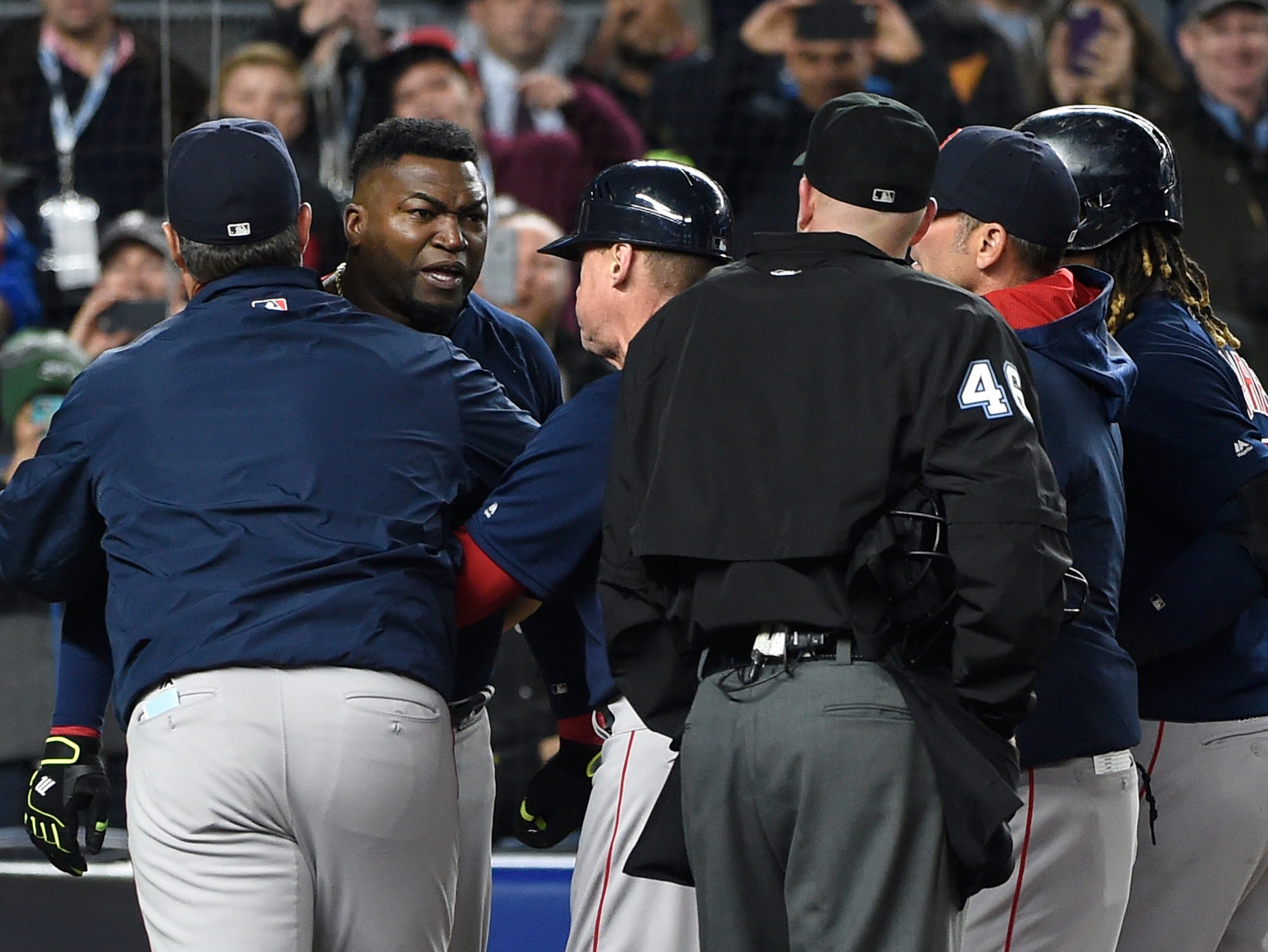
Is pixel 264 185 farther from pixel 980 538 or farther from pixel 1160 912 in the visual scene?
pixel 1160 912

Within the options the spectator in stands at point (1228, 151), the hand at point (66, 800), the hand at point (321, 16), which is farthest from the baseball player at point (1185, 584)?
the hand at point (321, 16)

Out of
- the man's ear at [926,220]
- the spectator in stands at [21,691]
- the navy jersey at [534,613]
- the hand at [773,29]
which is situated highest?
the man's ear at [926,220]

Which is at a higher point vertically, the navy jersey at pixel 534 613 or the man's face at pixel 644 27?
the man's face at pixel 644 27

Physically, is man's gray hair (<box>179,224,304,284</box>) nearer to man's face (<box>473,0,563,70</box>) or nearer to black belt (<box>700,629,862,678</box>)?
black belt (<box>700,629,862,678</box>)

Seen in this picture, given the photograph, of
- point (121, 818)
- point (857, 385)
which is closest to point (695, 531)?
point (857, 385)

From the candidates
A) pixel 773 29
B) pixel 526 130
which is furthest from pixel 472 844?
pixel 773 29

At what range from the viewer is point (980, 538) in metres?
1.76

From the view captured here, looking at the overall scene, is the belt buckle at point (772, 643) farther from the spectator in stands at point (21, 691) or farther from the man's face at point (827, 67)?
the man's face at point (827, 67)

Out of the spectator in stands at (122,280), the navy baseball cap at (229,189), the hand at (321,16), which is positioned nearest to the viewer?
the navy baseball cap at (229,189)

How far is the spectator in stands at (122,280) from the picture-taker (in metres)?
5.43

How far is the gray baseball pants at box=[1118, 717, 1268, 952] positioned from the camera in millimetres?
2439

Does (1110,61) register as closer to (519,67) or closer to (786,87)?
(786,87)

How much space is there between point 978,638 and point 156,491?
1.04 metres

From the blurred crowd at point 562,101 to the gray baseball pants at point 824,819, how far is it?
352cm
